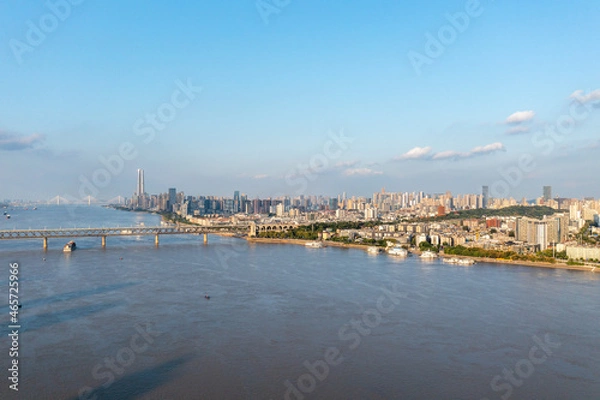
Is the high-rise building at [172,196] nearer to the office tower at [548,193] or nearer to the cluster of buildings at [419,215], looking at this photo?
the cluster of buildings at [419,215]

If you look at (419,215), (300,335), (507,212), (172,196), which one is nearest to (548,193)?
(507,212)

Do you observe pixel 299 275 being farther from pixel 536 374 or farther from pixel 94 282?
pixel 536 374

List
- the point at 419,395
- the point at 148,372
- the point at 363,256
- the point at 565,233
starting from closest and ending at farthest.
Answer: the point at 419,395 → the point at 148,372 → the point at 363,256 → the point at 565,233

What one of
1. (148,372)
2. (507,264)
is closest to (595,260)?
(507,264)

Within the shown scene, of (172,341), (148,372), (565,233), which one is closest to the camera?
(148,372)

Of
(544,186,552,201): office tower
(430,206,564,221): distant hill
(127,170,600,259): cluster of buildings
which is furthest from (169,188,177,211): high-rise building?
(544,186,552,201): office tower

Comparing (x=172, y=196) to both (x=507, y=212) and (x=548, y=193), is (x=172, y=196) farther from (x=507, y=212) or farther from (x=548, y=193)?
(x=548, y=193)
